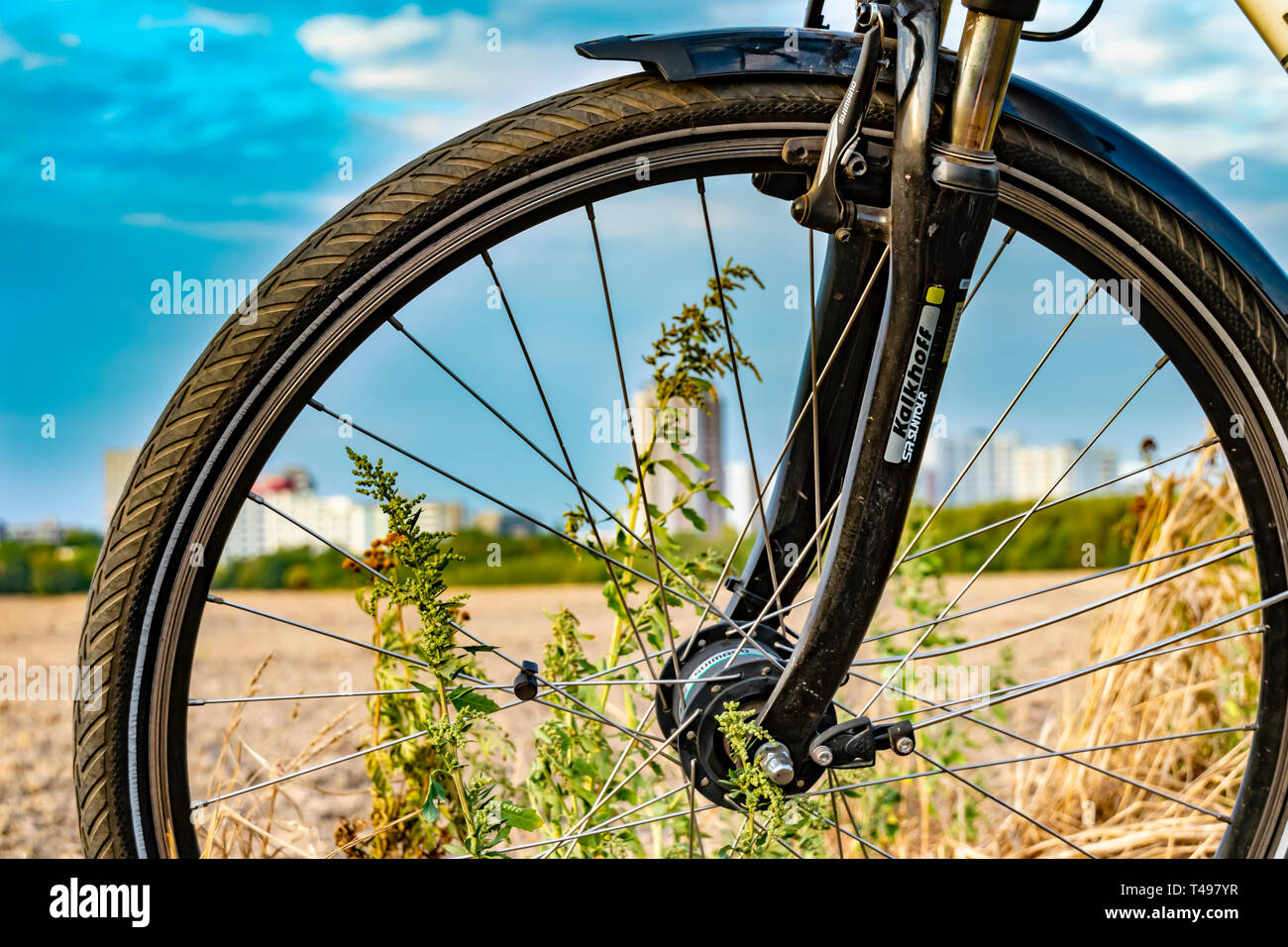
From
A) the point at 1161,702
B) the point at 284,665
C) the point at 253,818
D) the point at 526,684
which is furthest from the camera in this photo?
the point at 284,665

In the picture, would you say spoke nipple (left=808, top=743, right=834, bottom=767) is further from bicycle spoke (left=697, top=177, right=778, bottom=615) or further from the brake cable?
the brake cable

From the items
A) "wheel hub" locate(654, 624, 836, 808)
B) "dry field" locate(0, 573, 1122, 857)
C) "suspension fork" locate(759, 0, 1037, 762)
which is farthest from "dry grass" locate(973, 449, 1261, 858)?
"suspension fork" locate(759, 0, 1037, 762)

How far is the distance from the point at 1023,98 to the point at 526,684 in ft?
3.24

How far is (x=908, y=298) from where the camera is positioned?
3.86ft

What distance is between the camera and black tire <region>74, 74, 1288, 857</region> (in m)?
1.18

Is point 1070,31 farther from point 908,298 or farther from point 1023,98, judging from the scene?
point 908,298

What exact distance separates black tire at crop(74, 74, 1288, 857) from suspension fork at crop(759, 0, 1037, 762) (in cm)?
8

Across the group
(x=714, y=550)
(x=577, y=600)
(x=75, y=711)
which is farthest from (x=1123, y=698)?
(x=577, y=600)

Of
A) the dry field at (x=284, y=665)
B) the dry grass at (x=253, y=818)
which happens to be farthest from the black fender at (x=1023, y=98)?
the dry field at (x=284, y=665)

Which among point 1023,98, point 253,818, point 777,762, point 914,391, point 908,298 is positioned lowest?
point 253,818

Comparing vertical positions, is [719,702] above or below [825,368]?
below

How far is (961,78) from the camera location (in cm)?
115

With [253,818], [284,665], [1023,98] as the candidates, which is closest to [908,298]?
[1023,98]

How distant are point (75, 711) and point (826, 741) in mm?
980
